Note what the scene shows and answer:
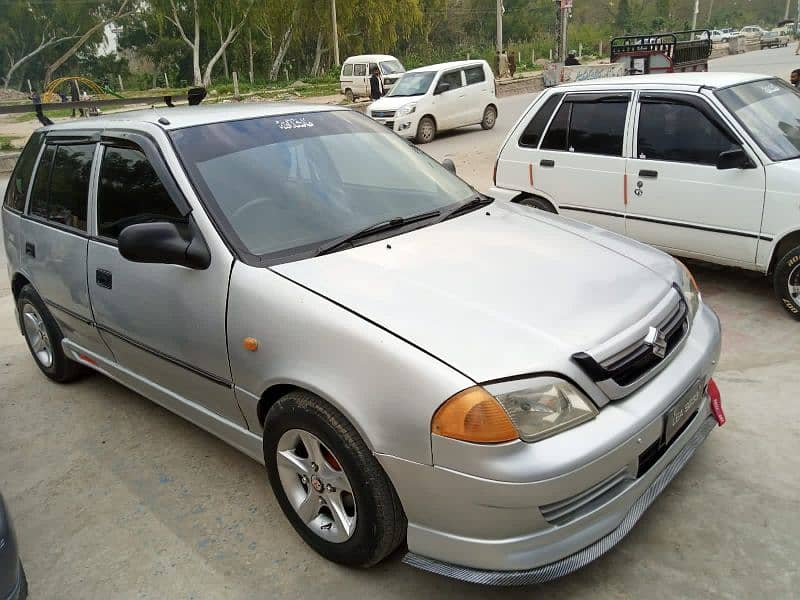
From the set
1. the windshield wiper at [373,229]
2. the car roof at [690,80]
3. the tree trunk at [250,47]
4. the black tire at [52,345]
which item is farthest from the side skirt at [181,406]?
the tree trunk at [250,47]

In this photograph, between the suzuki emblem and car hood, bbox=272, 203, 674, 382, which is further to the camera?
the suzuki emblem

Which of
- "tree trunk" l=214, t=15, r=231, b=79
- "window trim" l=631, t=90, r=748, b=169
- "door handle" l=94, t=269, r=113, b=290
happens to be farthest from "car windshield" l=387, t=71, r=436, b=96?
"tree trunk" l=214, t=15, r=231, b=79

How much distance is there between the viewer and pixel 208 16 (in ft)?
156

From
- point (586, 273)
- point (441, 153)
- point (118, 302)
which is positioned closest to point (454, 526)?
point (586, 273)

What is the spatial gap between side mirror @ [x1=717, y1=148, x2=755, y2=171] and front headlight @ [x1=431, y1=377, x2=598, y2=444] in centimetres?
330

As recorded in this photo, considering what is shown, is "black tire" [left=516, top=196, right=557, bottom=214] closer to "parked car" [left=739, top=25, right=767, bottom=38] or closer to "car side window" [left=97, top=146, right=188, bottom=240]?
"car side window" [left=97, top=146, right=188, bottom=240]

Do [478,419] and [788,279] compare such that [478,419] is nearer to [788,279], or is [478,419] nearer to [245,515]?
[245,515]

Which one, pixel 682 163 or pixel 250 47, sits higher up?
pixel 250 47

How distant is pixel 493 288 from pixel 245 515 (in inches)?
61.5

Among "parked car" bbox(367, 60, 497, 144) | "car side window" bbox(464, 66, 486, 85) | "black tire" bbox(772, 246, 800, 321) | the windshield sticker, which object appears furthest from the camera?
"car side window" bbox(464, 66, 486, 85)

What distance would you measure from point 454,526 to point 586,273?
1.18 m

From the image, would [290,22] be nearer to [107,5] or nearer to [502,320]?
[107,5]

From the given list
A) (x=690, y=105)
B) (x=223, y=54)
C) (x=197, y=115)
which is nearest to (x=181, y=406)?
(x=197, y=115)

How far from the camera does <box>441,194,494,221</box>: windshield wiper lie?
3.42 m
